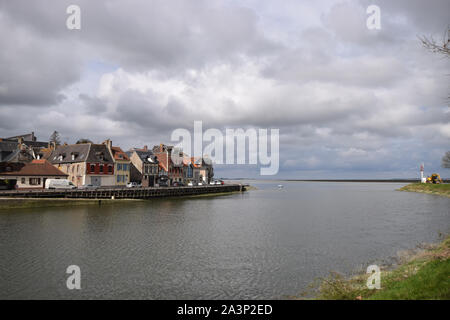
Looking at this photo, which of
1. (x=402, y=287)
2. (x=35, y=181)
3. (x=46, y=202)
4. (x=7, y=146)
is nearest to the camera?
(x=402, y=287)

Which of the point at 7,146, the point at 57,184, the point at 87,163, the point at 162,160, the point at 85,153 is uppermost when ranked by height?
the point at 7,146

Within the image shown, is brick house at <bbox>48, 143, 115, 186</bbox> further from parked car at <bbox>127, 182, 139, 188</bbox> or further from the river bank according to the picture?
the river bank

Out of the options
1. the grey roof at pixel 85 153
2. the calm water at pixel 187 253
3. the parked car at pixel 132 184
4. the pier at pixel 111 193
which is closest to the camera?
the calm water at pixel 187 253

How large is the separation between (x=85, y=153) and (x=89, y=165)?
3.94m

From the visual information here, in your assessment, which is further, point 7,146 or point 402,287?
point 7,146

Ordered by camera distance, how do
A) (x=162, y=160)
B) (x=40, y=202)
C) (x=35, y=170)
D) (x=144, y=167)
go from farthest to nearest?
(x=162, y=160), (x=144, y=167), (x=35, y=170), (x=40, y=202)

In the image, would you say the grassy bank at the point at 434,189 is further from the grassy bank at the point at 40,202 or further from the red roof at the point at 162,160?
the grassy bank at the point at 40,202

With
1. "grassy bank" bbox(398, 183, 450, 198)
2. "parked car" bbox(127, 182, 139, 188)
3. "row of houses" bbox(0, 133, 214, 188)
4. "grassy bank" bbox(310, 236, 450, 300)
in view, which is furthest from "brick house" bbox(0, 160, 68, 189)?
"grassy bank" bbox(398, 183, 450, 198)

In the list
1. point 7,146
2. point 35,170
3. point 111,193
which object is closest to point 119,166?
point 111,193

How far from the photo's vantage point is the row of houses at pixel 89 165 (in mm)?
70688

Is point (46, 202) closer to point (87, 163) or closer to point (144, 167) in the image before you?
point (87, 163)

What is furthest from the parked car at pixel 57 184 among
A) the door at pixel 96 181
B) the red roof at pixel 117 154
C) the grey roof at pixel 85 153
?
the red roof at pixel 117 154

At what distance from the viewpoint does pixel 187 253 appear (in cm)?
2684

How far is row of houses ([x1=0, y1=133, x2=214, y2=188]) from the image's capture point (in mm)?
70688
